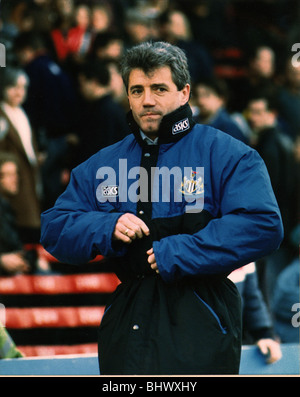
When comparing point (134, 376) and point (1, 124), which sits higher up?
point (1, 124)

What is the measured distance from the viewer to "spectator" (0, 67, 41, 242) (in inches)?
221

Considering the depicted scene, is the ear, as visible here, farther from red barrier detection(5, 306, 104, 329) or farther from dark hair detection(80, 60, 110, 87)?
dark hair detection(80, 60, 110, 87)

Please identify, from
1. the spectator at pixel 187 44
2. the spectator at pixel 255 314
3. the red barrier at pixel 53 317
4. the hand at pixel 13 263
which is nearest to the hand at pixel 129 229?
the spectator at pixel 255 314

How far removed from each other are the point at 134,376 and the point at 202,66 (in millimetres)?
5186

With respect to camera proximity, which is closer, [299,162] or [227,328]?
[227,328]

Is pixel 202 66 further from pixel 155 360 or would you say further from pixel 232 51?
pixel 155 360

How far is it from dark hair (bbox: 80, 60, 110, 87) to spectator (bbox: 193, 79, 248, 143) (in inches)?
28.9

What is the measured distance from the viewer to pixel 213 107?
19.6 feet

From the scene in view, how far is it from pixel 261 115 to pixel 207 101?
56cm

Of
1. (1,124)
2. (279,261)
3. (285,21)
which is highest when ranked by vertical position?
(285,21)

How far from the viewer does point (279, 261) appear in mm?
5586

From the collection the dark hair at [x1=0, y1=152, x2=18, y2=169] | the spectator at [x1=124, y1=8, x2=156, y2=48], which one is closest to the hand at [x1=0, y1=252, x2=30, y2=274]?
the dark hair at [x1=0, y1=152, x2=18, y2=169]

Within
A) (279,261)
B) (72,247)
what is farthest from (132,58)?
(279,261)

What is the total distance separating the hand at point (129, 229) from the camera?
2.70 meters
